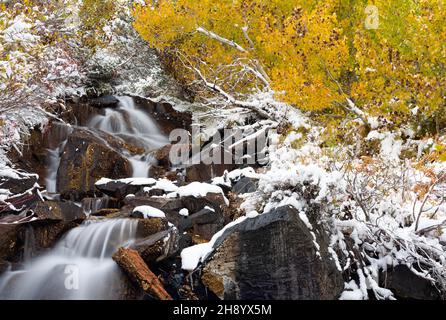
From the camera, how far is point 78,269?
6.45m

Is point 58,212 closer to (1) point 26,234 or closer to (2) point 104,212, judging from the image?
(1) point 26,234

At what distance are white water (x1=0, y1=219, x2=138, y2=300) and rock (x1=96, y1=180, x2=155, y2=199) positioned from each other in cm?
183

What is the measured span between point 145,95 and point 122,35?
4.07 metres

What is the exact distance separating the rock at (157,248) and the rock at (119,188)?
339cm

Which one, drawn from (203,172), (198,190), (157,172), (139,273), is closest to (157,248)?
(139,273)

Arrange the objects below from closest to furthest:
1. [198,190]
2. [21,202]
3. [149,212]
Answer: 1. [149,212]
2. [21,202]
3. [198,190]

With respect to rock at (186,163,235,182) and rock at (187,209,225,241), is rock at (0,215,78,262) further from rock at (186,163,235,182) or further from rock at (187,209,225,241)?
rock at (186,163,235,182)

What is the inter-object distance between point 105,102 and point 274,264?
12239 millimetres

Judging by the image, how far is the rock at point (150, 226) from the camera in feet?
23.0

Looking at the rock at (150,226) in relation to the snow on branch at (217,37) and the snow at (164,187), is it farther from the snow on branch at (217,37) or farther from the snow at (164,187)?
the snow on branch at (217,37)

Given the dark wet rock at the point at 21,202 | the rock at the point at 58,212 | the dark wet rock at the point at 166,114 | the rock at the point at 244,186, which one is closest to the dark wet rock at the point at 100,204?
the dark wet rock at the point at 21,202
